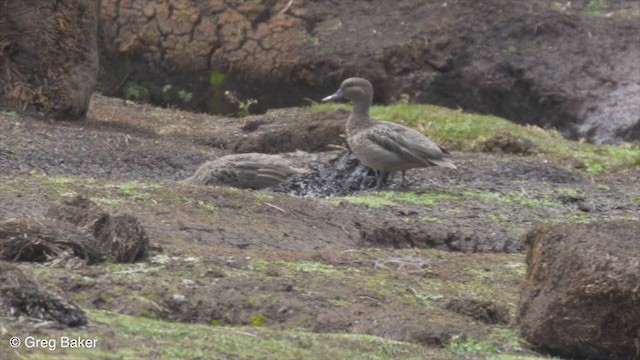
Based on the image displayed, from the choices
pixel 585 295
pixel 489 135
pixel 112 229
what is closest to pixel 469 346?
pixel 585 295

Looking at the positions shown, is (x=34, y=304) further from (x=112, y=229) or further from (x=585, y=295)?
(x=585, y=295)

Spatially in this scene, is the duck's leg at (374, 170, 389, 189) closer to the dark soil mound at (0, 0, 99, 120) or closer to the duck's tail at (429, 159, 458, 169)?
the duck's tail at (429, 159, 458, 169)

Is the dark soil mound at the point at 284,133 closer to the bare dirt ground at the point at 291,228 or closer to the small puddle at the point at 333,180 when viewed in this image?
the bare dirt ground at the point at 291,228

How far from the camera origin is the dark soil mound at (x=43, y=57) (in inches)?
569

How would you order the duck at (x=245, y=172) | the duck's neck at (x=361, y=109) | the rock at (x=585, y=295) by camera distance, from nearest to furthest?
the rock at (x=585, y=295) < the duck at (x=245, y=172) < the duck's neck at (x=361, y=109)

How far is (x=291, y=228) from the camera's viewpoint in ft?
34.5

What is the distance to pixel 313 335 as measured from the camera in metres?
6.73

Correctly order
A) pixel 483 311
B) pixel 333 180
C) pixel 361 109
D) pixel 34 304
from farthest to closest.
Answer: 1. pixel 361 109
2. pixel 333 180
3. pixel 483 311
4. pixel 34 304

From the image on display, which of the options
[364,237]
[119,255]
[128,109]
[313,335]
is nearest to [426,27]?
[128,109]

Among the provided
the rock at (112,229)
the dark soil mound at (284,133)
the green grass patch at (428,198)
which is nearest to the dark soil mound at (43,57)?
the dark soil mound at (284,133)

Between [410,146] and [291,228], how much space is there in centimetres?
265

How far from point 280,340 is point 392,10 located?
46.2 feet

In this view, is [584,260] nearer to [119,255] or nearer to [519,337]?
[519,337]

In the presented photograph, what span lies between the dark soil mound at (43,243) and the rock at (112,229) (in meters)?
0.10
